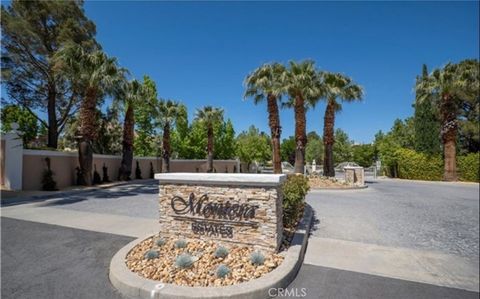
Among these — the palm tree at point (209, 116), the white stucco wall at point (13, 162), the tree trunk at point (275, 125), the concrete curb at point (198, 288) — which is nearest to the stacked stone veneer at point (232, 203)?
the concrete curb at point (198, 288)

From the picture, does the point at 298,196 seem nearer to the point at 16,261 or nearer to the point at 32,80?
the point at 16,261

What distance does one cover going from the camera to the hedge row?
2355 centimetres

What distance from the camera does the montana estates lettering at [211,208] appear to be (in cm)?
479

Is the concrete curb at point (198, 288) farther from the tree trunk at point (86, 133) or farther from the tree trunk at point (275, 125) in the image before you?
the tree trunk at point (275, 125)

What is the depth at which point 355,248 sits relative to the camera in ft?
18.2

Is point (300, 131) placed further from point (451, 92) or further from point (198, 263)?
point (198, 263)

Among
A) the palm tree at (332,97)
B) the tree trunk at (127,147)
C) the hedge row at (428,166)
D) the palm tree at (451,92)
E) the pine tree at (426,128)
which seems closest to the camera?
the palm tree at (332,97)

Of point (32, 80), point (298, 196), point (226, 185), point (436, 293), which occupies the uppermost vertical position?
point (32, 80)

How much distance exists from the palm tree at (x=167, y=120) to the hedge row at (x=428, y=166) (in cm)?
2340

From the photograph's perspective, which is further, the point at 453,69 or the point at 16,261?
the point at 453,69

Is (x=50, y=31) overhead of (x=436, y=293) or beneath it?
overhead

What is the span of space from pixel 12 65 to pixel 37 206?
15440mm

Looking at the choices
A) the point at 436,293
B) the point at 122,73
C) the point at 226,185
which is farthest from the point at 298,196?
the point at 122,73

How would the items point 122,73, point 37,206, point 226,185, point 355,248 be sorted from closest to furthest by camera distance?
point 226,185, point 355,248, point 37,206, point 122,73
